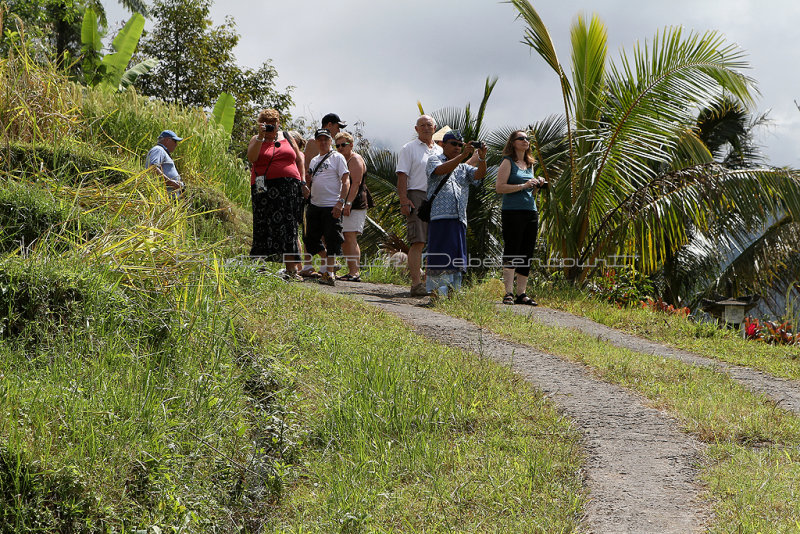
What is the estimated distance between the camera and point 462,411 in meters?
4.59

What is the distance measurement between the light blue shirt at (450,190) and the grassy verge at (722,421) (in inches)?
48.6

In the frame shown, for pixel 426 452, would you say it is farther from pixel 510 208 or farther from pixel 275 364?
pixel 510 208

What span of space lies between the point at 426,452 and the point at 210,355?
160cm

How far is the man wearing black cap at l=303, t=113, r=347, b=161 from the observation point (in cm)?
924

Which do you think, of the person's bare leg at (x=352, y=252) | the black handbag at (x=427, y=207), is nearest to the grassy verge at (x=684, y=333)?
the black handbag at (x=427, y=207)

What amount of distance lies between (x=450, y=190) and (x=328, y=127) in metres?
1.76

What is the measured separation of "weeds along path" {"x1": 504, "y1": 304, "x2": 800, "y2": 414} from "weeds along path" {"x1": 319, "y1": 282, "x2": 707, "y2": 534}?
1127 mm

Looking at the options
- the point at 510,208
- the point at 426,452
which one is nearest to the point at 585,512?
the point at 426,452

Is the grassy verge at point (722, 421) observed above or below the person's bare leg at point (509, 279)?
below

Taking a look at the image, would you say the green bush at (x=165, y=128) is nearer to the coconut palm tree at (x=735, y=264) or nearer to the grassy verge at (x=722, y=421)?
the grassy verge at (x=722, y=421)

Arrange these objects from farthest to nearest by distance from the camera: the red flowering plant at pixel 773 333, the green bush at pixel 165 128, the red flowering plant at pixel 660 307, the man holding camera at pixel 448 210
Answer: the green bush at pixel 165 128, the red flowering plant at pixel 660 307, the red flowering plant at pixel 773 333, the man holding camera at pixel 448 210

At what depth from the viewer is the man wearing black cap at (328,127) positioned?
924 centimetres

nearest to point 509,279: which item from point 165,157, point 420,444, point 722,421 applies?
point 165,157

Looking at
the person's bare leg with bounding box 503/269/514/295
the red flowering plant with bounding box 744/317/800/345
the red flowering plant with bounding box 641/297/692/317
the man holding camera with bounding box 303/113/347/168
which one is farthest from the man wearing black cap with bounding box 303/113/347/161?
the red flowering plant with bounding box 744/317/800/345
